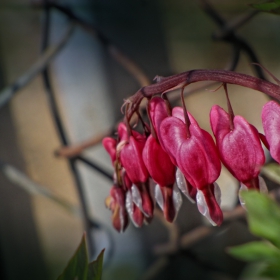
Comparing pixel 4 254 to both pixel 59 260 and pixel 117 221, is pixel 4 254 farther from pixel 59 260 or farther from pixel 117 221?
pixel 117 221

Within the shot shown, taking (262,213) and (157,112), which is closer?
(262,213)

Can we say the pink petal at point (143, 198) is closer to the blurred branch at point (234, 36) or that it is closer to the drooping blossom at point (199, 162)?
the drooping blossom at point (199, 162)

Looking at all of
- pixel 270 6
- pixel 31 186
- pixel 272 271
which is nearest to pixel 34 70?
pixel 31 186

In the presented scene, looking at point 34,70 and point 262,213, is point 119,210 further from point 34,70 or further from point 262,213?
point 34,70

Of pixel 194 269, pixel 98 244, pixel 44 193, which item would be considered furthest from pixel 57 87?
pixel 194 269

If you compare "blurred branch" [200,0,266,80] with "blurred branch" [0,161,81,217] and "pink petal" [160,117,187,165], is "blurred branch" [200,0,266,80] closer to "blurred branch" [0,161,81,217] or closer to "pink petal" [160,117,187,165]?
"pink petal" [160,117,187,165]

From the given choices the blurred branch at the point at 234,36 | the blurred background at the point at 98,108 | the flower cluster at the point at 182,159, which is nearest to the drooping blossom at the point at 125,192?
the flower cluster at the point at 182,159

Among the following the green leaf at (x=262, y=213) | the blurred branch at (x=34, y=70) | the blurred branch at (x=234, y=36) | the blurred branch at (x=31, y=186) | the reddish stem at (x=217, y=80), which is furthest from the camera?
the blurred branch at (x=31, y=186)

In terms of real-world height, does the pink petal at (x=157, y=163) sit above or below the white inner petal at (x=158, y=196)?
above
